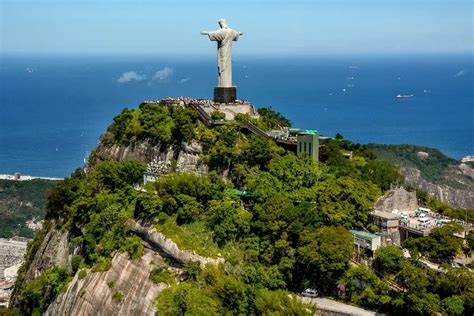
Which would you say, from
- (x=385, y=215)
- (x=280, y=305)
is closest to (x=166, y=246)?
(x=280, y=305)

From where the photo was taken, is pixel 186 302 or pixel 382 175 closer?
pixel 186 302

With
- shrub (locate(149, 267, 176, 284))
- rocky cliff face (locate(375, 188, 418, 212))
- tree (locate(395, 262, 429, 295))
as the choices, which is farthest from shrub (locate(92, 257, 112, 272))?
tree (locate(395, 262, 429, 295))

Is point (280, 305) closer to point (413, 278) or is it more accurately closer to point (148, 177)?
point (413, 278)

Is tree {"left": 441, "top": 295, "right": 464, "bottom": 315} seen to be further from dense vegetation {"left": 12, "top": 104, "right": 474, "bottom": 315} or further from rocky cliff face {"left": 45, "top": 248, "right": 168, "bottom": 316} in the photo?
rocky cliff face {"left": 45, "top": 248, "right": 168, "bottom": 316}

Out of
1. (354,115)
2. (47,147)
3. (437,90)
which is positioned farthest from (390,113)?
(47,147)

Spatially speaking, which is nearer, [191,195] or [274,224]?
[274,224]

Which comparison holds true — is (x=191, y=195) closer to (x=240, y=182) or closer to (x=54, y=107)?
(x=240, y=182)
